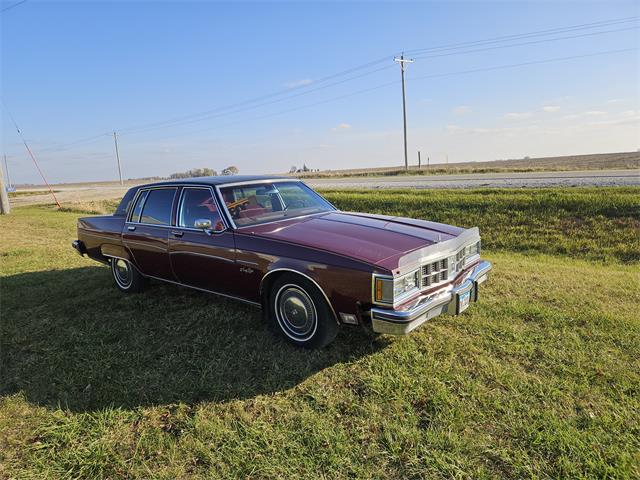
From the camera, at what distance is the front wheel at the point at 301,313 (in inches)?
137

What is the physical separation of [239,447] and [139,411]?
89 cm

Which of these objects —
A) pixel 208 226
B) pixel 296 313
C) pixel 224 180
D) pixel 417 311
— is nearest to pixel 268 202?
pixel 224 180

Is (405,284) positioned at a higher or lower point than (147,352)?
higher

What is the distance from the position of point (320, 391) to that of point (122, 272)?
3.70 metres

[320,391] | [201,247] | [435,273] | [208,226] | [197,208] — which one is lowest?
[320,391]

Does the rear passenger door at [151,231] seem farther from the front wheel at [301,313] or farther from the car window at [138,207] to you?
the front wheel at [301,313]

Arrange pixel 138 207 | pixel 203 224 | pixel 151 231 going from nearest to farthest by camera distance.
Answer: pixel 203 224, pixel 151 231, pixel 138 207

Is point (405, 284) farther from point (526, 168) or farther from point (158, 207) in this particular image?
point (526, 168)

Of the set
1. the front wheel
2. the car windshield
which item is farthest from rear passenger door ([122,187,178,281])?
the front wheel

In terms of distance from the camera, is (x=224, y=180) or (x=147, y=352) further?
(x=224, y=180)

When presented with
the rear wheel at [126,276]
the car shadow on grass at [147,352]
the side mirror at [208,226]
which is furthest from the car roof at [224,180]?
the car shadow on grass at [147,352]

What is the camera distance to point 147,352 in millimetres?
3873

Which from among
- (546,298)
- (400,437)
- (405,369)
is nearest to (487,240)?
(546,298)

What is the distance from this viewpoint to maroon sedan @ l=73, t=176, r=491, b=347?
3.21 metres
